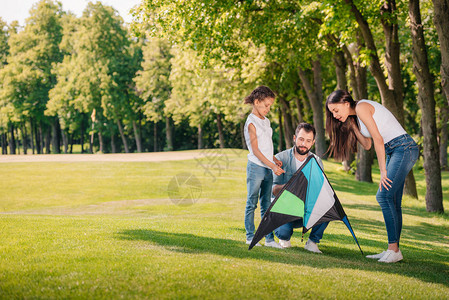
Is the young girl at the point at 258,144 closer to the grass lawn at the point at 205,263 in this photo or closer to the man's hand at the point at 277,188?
the man's hand at the point at 277,188

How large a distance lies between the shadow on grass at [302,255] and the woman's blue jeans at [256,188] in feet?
1.49

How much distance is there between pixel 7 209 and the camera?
15828 millimetres

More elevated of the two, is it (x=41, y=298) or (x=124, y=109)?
(x=124, y=109)

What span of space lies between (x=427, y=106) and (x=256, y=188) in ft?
33.3

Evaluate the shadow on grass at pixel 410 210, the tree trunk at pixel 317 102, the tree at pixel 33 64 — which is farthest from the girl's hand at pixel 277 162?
the tree at pixel 33 64

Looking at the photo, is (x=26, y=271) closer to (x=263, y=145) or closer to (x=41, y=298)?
(x=41, y=298)

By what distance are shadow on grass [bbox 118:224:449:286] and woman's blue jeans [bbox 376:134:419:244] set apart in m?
0.62

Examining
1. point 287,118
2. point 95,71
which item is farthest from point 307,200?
point 95,71

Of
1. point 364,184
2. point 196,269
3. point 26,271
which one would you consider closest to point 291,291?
point 196,269

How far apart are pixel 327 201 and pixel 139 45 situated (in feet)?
189

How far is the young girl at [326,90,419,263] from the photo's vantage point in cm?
625

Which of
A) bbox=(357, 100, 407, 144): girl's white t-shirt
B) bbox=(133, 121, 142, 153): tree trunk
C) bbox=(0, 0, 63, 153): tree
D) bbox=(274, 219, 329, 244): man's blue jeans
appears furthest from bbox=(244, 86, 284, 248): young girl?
bbox=(0, 0, 63, 153): tree

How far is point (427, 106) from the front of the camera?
14.4 m

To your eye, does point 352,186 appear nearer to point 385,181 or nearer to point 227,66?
point 227,66
